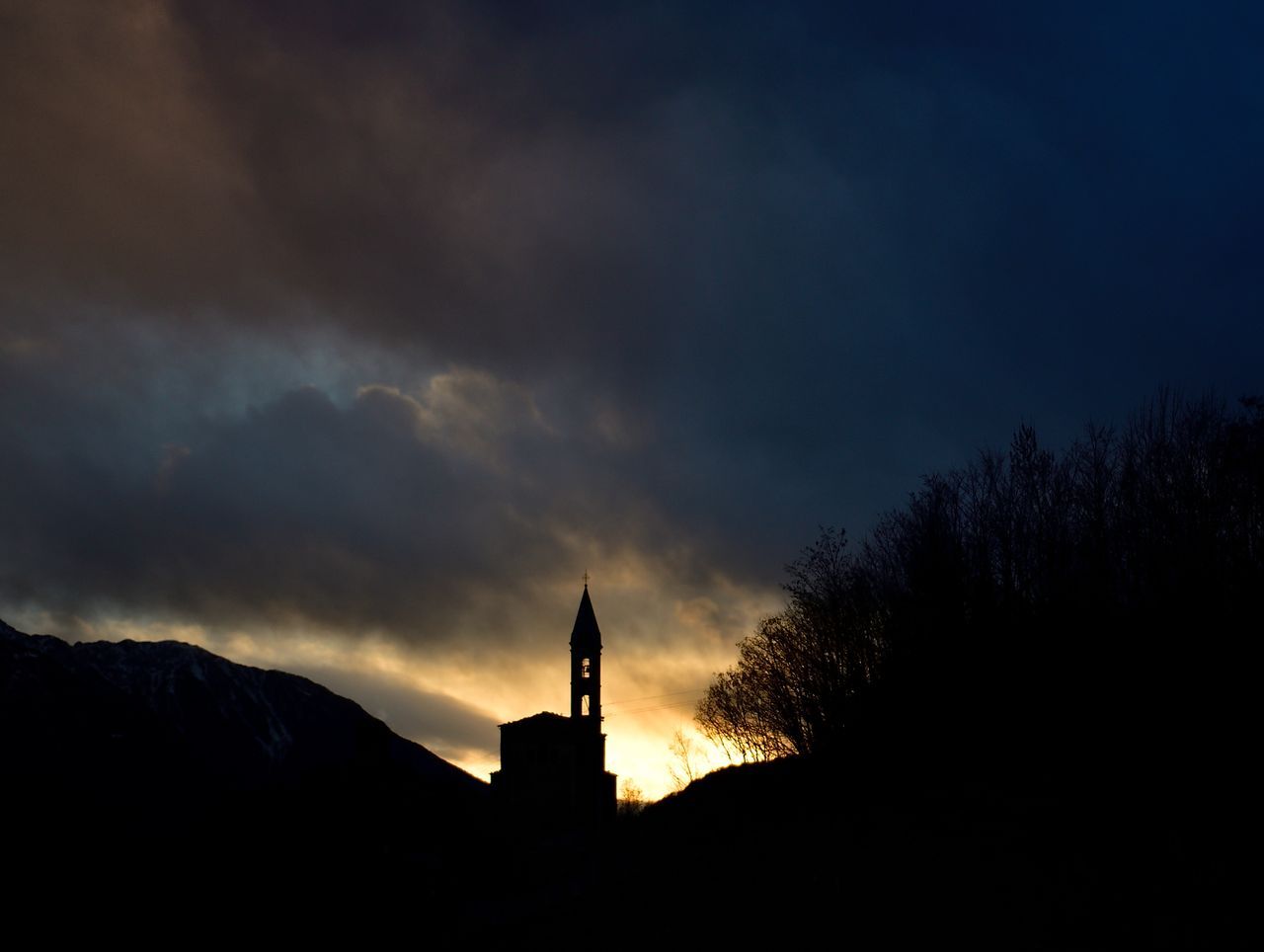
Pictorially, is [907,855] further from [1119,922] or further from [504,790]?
[504,790]

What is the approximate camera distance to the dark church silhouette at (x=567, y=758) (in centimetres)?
6347

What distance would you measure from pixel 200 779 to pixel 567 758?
105904 millimetres

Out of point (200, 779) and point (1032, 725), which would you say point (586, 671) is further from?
point (200, 779)

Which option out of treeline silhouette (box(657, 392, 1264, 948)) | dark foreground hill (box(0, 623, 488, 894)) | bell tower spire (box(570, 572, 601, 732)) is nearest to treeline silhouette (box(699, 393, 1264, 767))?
treeline silhouette (box(657, 392, 1264, 948))

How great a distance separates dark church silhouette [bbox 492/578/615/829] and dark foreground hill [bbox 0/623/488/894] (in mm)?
10022

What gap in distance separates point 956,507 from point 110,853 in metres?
29.6

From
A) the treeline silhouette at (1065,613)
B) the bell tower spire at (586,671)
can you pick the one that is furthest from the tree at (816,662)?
the bell tower spire at (586,671)

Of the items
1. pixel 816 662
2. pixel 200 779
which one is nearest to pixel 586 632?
pixel 816 662

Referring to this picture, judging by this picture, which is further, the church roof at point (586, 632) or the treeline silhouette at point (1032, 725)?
the church roof at point (586, 632)

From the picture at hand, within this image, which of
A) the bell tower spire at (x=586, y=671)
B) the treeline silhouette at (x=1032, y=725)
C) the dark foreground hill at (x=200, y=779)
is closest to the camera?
the treeline silhouette at (x=1032, y=725)

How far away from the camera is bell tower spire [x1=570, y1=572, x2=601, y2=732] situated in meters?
63.1

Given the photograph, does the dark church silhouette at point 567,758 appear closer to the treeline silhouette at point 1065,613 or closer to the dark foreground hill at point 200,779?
the dark foreground hill at point 200,779

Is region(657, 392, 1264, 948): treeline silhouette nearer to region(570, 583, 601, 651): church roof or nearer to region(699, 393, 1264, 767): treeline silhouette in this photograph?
region(699, 393, 1264, 767): treeline silhouette

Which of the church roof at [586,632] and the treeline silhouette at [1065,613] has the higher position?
the church roof at [586,632]
